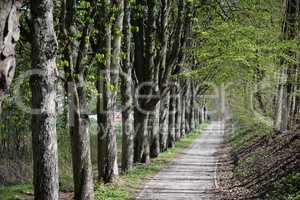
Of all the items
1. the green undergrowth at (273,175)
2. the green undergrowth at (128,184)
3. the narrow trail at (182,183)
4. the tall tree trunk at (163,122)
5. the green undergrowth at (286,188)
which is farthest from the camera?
the tall tree trunk at (163,122)

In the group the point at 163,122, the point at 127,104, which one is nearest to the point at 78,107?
the point at 127,104

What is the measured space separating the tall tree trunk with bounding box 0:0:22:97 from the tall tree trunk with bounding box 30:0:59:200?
4.48 metres

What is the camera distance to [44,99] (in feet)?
25.5

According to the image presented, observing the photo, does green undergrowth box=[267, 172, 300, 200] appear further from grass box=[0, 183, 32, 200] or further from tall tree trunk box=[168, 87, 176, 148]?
tall tree trunk box=[168, 87, 176, 148]

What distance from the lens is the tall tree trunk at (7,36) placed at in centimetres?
290

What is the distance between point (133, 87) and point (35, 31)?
15.2 meters

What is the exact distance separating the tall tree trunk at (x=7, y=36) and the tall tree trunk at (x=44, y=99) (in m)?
4.48

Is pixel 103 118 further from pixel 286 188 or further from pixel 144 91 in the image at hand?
pixel 144 91

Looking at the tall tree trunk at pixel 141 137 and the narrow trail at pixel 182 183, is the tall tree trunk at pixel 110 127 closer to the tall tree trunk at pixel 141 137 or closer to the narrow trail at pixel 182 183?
the narrow trail at pixel 182 183

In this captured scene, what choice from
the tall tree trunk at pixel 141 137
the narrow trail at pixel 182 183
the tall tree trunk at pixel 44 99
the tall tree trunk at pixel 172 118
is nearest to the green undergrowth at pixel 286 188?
the narrow trail at pixel 182 183

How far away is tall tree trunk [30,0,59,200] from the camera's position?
24.7 feet

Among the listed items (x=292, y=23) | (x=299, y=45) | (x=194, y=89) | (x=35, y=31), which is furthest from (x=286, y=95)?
(x=194, y=89)

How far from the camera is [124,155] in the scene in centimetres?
1988

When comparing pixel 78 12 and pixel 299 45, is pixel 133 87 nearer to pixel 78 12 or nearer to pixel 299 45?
pixel 299 45
